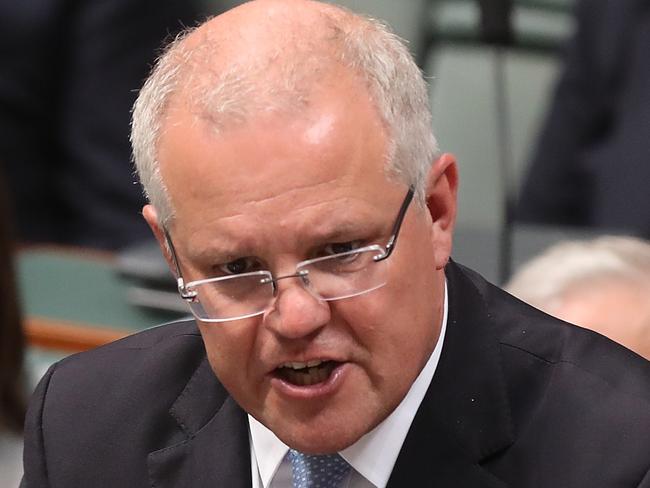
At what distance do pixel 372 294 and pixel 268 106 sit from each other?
0.58 ft

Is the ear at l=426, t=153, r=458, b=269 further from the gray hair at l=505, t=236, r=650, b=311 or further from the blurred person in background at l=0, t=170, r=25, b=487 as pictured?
the blurred person in background at l=0, t=170, r=25, b=487

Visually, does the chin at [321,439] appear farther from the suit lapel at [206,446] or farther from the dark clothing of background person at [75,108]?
the dark clothing of background person at [75,108]

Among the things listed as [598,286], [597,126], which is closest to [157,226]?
[598,286]

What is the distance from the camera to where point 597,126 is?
263 cm

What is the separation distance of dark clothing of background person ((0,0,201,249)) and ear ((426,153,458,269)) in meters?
1.78

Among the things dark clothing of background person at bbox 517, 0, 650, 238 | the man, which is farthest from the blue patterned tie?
dark clothing of background person at bbox 517, 0, 650, 238

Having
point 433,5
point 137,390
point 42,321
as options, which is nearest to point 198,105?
point 137,390

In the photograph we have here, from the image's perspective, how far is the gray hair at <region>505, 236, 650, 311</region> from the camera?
1.70 metres

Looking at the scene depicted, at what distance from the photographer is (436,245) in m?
1.21

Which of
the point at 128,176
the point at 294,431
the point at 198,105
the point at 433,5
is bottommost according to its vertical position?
the point at 128,176

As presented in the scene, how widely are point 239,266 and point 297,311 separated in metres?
0.08

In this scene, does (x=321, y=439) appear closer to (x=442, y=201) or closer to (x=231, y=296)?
(x=231, y=296)

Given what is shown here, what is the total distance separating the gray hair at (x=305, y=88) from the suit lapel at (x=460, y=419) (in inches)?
6.9

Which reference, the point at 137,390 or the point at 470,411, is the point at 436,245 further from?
the point at 137,390
